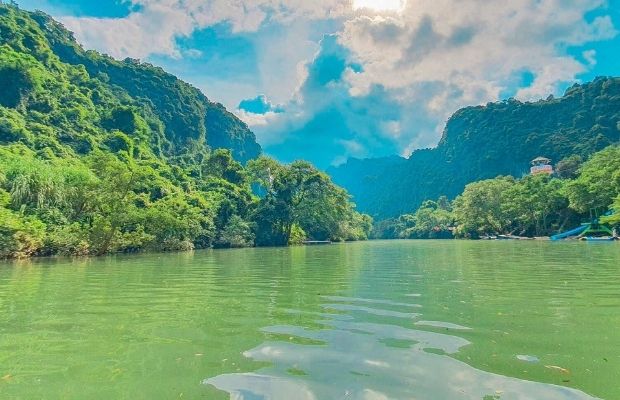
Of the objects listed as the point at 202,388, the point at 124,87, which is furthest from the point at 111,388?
the point at 124,87

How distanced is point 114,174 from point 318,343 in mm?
29889

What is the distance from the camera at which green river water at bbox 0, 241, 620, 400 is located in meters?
3.95

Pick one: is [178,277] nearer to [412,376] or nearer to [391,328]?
[391,328]

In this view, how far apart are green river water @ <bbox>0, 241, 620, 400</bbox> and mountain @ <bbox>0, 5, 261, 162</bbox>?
5557 cm

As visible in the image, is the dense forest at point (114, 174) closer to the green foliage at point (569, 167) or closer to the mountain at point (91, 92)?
the mountain at point (91, 92)

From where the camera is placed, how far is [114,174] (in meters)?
31.8

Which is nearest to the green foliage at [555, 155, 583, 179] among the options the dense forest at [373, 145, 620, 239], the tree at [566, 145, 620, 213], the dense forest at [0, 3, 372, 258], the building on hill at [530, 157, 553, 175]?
the dense forest at [373, 145, 620, 239]

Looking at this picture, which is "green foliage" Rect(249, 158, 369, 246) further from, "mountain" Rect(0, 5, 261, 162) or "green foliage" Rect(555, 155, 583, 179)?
"green foliage" Rect(555, 155, 583, 179)

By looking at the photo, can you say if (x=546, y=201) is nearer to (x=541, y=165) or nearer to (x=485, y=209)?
(x=485, y=209)

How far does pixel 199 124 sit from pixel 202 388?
386 feet

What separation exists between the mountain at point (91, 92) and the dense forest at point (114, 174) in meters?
Answer: 0.21

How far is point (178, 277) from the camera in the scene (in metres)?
14.4

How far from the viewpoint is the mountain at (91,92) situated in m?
59.1

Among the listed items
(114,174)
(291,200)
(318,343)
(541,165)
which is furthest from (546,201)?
(318,343)
